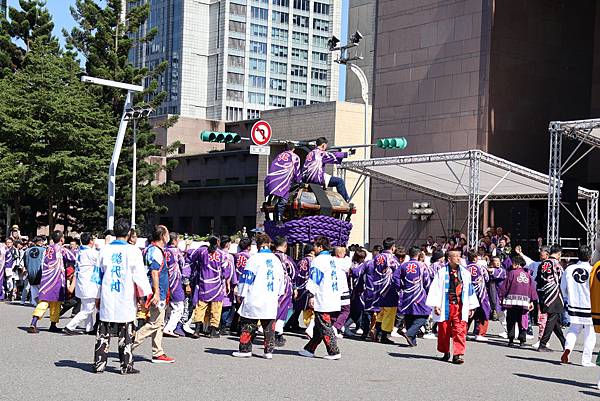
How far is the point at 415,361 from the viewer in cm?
1282

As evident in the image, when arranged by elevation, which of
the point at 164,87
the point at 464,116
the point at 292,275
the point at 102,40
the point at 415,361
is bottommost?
the point at 415,361

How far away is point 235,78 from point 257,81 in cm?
377

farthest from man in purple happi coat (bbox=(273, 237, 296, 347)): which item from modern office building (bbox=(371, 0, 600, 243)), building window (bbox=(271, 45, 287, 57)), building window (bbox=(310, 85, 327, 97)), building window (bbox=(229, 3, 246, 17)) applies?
building window (bbox=(310, 85, 327, 97))

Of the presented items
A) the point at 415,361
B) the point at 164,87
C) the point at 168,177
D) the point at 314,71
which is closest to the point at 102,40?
the point at 168,177

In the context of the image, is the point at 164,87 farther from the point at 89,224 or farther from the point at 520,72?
the point at 520,72

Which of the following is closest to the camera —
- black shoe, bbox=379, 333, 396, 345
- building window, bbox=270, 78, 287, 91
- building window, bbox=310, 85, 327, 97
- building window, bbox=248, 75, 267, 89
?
black shoe, bbox=379, 333, 396, 345

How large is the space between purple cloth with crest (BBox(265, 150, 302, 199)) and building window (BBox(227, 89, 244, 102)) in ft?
308

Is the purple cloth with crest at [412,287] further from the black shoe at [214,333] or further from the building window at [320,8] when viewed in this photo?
the building window at [320,8]

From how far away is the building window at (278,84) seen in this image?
11731 centimetres

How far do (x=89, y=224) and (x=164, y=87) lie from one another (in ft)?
221

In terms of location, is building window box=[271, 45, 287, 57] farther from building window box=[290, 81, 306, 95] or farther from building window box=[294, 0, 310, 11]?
building window box=[294, 0, 310, 11]

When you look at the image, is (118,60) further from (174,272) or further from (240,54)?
(240,54)

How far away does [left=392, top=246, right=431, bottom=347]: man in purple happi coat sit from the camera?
14969 millimetres

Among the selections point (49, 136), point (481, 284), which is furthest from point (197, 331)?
point (49, 136)
